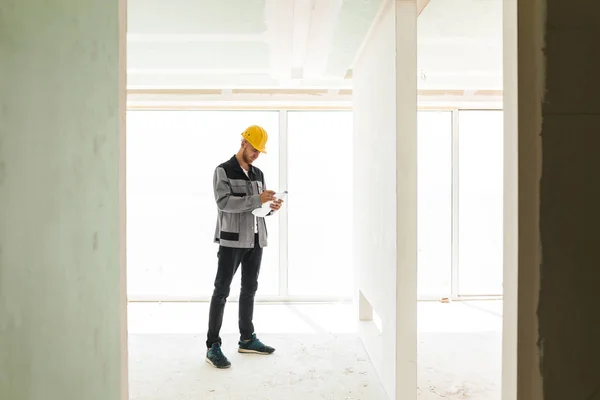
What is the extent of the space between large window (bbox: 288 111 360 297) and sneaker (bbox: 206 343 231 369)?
215 cm

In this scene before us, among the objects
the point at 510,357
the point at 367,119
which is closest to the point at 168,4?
the point at 367,119

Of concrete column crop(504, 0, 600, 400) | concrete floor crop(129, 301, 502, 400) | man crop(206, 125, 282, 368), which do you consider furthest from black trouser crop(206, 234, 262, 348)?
concrete column crop(504, 0, 600, 400)

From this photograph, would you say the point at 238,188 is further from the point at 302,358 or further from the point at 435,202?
the point at 435,202

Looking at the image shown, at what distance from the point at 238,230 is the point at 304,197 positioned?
7.25 ft

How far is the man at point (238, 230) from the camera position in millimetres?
3193

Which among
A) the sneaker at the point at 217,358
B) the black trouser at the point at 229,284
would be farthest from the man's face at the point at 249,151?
the sneaker at the point at 217,358

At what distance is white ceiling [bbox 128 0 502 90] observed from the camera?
2.77 metres

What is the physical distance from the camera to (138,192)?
5328mm

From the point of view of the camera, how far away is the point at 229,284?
321cm

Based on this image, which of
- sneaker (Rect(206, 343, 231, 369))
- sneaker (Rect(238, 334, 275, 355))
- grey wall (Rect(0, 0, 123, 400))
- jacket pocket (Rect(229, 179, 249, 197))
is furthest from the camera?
sneaker (Rect(238, 334, 275, 355))

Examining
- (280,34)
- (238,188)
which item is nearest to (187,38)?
Answer: (280,34)

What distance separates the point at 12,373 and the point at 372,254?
2.57 metres

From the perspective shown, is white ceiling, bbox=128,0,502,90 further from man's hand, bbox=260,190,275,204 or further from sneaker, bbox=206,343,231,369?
sneaker, bbox=206,343,231,369

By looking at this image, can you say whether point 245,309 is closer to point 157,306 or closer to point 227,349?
point 227,349
